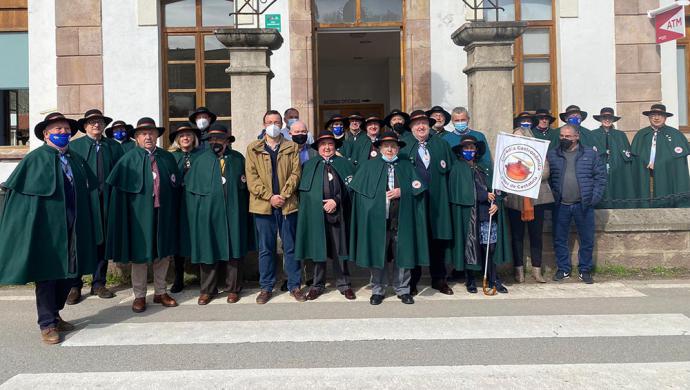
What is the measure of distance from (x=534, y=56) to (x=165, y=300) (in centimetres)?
891

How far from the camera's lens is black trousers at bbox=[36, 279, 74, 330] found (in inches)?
210

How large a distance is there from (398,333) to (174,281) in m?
3.24

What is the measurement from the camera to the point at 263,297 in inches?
263

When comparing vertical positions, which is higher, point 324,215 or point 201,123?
point 201,123

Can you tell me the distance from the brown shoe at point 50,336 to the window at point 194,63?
743 cm

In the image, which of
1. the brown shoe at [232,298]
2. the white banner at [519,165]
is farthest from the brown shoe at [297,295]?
the white banner at [519,165]

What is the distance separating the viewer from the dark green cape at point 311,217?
22.0 feet

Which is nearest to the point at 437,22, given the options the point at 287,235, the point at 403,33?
the point at 403,33

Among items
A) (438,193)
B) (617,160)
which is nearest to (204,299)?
(438,193)

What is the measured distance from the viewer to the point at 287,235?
22.5 feet

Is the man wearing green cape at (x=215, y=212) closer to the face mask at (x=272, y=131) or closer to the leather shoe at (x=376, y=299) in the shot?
the face mask at (x=272, y=131)

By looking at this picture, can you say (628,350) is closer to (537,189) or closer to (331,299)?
(537,189)

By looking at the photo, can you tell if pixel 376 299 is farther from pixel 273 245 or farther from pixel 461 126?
pixel 461 126

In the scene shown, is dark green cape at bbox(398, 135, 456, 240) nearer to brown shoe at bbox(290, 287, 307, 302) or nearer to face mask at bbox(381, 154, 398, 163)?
face mask at bbox(381, 154, 398, 163)
